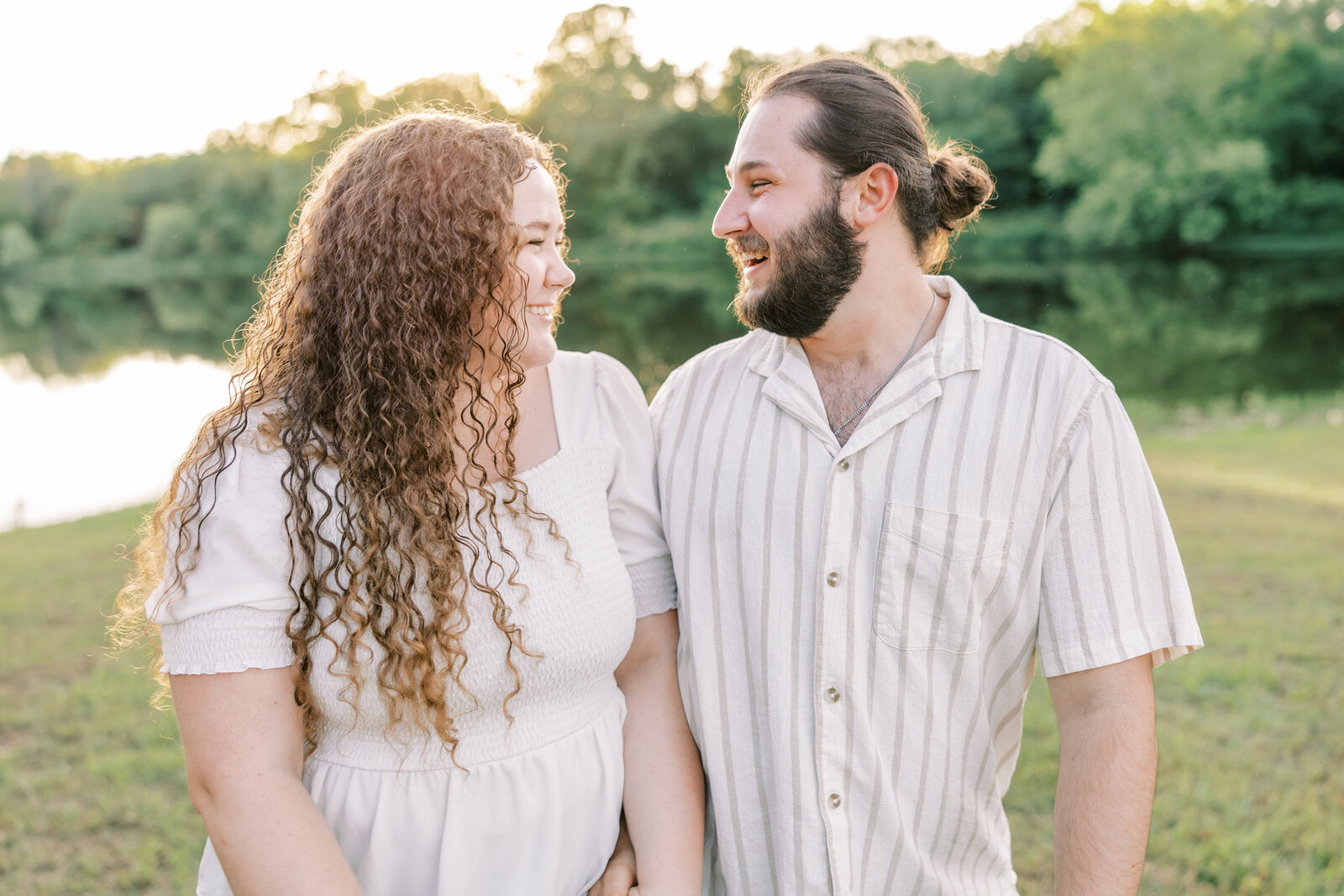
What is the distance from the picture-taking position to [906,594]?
1.98 meters

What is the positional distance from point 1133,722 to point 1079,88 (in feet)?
139

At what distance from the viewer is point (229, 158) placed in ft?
187

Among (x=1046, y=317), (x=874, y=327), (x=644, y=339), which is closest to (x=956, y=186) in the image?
(x=874, y=327)

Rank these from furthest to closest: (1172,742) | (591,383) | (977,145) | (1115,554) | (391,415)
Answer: (977,145) < (1172,742) < (591,383) < (1115,554) < (391,415)

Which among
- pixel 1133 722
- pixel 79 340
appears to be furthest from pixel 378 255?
pixel 79 340

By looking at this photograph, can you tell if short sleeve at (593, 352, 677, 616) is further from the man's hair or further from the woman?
the man's hair

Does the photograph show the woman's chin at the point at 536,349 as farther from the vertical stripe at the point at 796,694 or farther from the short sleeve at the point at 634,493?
the vertical stripe at the point at 796,694

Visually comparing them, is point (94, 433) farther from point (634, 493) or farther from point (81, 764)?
point (634, 493)

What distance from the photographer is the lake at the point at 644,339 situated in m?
13.5

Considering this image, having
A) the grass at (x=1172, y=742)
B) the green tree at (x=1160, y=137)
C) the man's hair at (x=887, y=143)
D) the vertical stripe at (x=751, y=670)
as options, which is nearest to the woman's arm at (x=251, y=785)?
the vertical stripe at (x=751, y=670)

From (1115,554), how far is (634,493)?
3.08 feet

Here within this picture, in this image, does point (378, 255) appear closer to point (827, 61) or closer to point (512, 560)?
point (512, 560)

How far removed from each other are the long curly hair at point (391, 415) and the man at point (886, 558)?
0.50 meters

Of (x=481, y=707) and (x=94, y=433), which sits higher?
(x=481, y=707)
